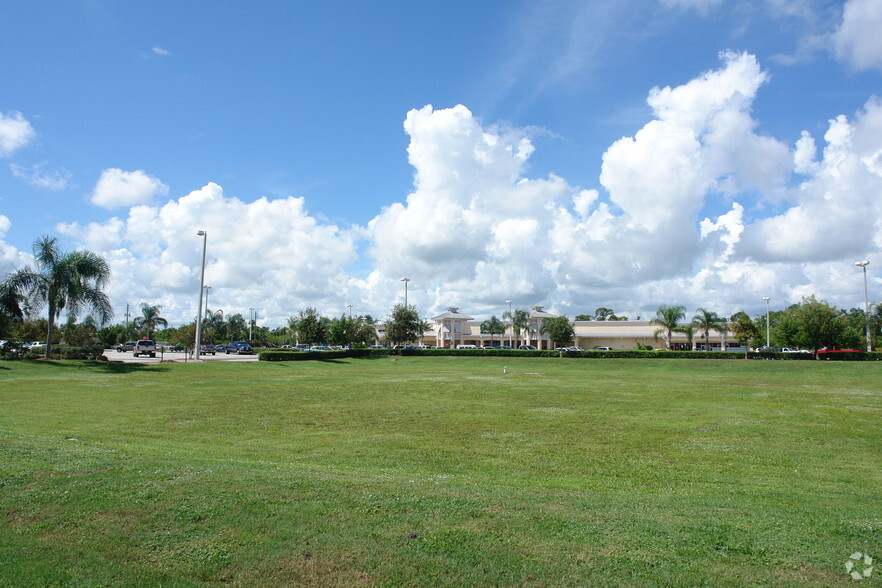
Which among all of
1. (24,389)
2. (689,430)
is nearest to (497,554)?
(689,430)

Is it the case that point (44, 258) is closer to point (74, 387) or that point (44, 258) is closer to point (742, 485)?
point (74, 387)

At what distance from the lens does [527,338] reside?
346 feet

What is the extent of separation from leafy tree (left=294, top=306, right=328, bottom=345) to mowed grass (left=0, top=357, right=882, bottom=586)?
41.3 m

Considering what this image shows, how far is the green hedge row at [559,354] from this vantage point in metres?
52.1

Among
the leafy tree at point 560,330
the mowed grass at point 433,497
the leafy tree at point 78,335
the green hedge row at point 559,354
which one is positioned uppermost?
the leafy tree at point 560,330

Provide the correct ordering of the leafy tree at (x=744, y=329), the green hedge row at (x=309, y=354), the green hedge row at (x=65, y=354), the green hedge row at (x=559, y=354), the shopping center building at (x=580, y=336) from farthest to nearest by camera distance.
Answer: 1. the shopping center building at (x=580, y=336)
2. the leafy tree at (x=744, y=329)
3. the green hedge row at (x=559, y=354)
4. the green hedge row at (x=309, y=354)
5. the green hedge row at (x=65, y=354)

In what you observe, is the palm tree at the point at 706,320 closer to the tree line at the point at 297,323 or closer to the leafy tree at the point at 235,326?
the tree line at the point at 297,323

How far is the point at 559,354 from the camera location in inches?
2452

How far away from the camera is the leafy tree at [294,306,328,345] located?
196 feet

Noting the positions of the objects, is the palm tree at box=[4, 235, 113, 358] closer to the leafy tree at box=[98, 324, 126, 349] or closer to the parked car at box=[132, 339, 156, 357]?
the parked car at box=[132, 339, 156, 357]

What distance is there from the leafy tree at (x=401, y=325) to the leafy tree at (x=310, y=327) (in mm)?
11154

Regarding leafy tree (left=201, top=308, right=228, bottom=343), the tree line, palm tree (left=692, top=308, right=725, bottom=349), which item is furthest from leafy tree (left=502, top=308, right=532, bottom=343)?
leafy tree (left=201, top=308, right=228, bottom=343)

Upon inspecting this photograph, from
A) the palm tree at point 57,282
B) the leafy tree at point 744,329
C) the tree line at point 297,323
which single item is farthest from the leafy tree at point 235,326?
the leafy tree at point 744,329

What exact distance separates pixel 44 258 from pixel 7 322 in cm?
548
